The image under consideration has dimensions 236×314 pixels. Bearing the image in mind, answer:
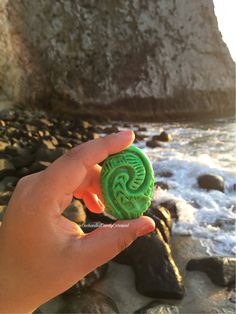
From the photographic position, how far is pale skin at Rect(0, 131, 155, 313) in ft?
4.67

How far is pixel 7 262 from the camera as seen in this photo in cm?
143

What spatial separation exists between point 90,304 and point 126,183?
1.76m

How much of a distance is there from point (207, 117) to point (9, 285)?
51.8ft

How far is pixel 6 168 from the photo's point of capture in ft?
19.5

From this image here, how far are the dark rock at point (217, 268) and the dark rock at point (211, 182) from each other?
231 centimetres

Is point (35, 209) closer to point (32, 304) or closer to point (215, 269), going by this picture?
point (32, 304)

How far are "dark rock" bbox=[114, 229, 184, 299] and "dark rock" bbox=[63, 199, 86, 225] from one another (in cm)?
61

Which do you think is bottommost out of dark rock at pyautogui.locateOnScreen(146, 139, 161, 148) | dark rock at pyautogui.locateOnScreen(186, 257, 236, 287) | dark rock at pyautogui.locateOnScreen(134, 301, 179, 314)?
dark rock at pyautogui.locateOnScreen(146, 139, 161, 148)

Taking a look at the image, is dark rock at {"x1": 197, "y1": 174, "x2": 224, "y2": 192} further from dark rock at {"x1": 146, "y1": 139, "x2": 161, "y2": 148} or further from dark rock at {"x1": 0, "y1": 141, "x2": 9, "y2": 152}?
dark rock at {"x1": 146, "y1": 139, "x2": 161, "y2": 148}

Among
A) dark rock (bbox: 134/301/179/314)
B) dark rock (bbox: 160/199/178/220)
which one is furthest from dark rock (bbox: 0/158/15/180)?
dark rock (bbox: 134/301/179/314)

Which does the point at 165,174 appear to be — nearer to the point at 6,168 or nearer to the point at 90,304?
the point at 6,168

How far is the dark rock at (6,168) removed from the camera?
19.0ft

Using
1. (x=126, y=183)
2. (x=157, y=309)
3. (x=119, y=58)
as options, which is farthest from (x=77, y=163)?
(x=119, y=58)

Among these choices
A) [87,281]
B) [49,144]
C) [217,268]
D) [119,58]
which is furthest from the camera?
[119,58]
